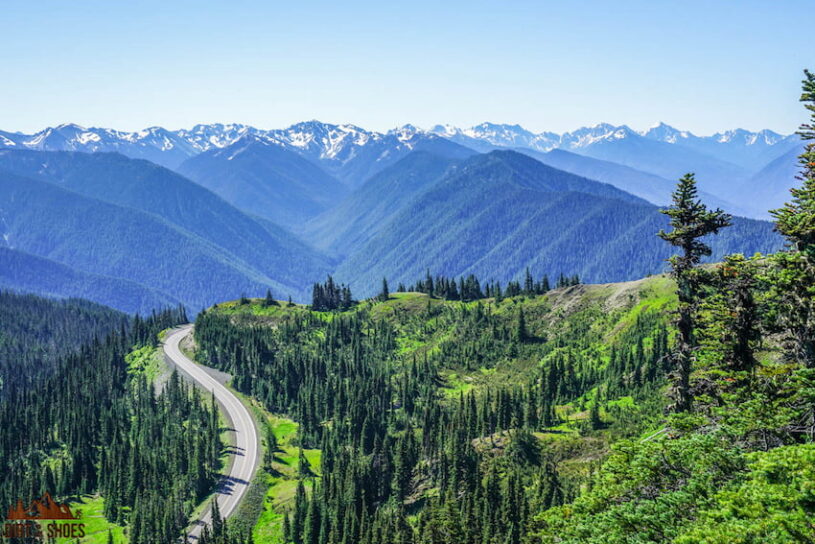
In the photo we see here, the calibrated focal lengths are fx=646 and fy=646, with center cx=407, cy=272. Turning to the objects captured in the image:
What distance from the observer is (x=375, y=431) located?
552ft

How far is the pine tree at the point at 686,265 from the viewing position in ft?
156

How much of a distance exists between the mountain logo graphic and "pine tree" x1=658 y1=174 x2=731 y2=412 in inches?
6254

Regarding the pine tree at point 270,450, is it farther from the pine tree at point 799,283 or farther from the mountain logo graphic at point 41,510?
the pine tree at point 799,283

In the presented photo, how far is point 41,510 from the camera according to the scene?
168 meters

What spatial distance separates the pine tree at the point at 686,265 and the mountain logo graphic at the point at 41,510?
158841 mm

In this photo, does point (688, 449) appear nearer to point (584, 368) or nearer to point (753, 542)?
point (753, 542)

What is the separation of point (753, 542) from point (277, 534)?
4703 inches

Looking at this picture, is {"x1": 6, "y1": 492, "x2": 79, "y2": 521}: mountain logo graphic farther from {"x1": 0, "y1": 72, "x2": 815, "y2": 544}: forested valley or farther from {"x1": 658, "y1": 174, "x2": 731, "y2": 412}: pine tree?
{"x1": 658, "y1": 174, "x2": 731, "y2": 412}: pine tree

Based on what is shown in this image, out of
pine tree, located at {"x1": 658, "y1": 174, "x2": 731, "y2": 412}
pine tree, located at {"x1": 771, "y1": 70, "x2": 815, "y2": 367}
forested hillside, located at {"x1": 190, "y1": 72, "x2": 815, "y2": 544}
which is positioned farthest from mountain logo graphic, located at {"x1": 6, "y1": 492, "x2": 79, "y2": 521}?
pine tree, located at {"x1": 771, "y1": 70, "x2": 815, "y2": 367}

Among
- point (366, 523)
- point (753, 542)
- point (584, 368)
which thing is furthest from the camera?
point (584, 368)

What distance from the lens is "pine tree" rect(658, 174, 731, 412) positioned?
156 ft

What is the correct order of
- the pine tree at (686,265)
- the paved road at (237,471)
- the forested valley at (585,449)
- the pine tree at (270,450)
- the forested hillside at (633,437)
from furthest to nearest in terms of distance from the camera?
the pine tree at (270,450) → the paved road at (237,471) → the pine tree at (686,265) → the forested valley at (585,449) → the forested hillside at (633,437)

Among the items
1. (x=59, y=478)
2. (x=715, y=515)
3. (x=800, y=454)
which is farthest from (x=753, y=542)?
(x=59, y=478)

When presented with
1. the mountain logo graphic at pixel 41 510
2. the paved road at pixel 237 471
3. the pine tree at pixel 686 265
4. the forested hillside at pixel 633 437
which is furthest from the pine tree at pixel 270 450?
the pine tree at pixel 686 265
